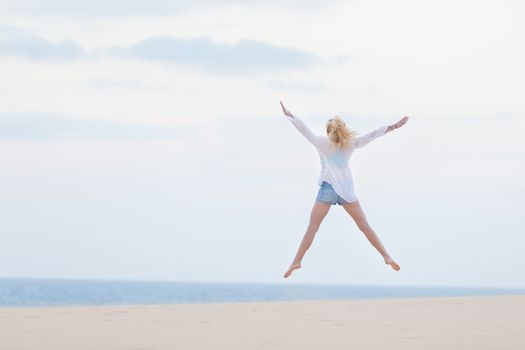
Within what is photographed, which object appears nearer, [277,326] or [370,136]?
A: [277,326]

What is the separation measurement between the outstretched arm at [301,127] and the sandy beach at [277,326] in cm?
240

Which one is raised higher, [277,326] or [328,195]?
[328,195]

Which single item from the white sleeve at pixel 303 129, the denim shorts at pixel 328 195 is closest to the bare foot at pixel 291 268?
the denim shorts at pixel 328 195

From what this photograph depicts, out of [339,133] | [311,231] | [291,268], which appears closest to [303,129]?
[339,133]

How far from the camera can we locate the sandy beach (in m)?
11.2

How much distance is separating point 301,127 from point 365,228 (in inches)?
70.5

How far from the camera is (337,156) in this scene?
1398 cm

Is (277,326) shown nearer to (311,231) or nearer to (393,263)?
(311,231)

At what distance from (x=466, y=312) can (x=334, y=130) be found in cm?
317

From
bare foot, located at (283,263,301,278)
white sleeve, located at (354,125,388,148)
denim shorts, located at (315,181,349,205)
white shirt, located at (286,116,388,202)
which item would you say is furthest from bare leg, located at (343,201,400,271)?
bare foot, located at (283,263,301,278)

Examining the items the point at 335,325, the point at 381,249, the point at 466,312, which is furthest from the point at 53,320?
the point at 466,312

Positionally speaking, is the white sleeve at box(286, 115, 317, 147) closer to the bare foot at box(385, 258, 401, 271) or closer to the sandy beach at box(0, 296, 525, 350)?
the bare foot at box(385, 258, 401, 271)

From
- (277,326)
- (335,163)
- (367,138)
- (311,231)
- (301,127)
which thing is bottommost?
(277,326)

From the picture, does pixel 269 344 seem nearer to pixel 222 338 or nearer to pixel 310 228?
pixel 222 338
